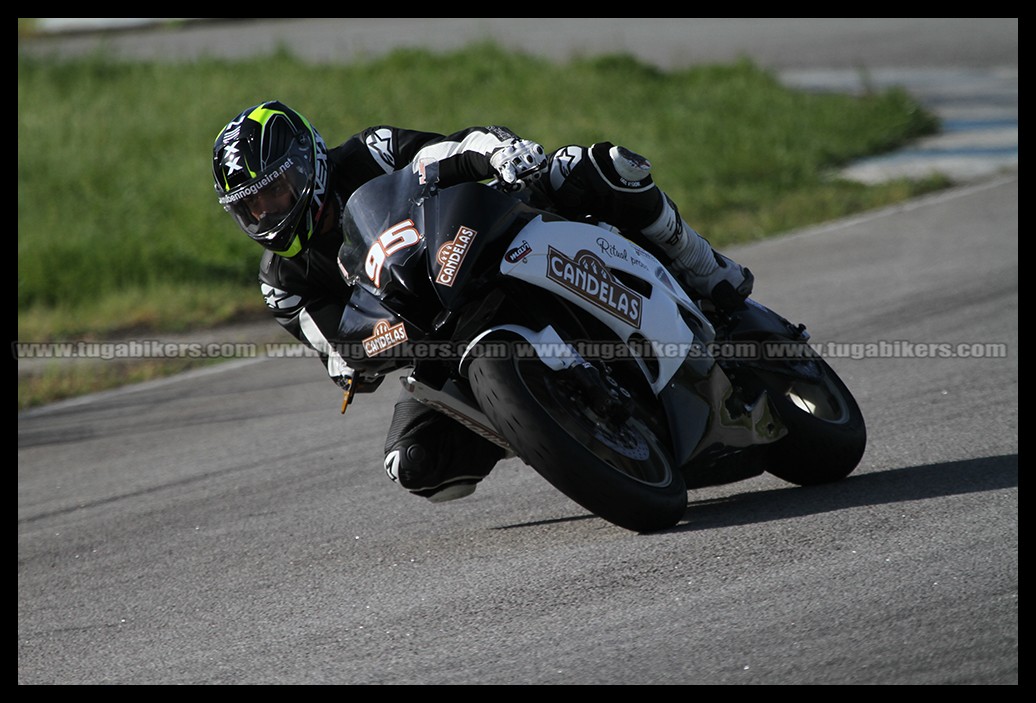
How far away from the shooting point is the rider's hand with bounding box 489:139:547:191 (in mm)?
4160

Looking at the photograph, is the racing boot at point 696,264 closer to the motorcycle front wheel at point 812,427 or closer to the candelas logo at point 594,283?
the motorcycle front wheel at point 812,427

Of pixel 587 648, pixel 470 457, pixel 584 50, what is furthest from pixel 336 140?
pixel 587 648

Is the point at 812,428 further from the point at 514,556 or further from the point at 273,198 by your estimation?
the point at 273,198

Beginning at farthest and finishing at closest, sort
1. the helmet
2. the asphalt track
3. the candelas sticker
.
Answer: the helmet < the candelas sticker < the asphalt track

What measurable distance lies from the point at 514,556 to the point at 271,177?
1573 mm

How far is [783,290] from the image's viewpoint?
8875mm

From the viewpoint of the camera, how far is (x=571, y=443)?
3.91m

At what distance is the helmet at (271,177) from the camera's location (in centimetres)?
446

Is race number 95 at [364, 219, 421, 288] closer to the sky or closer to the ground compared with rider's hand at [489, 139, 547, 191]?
closer to the ground

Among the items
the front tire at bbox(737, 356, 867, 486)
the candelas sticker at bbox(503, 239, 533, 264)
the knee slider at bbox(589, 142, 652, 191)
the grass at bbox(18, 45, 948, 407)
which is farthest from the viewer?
the grass at bbox(18, 45, 948, 407)

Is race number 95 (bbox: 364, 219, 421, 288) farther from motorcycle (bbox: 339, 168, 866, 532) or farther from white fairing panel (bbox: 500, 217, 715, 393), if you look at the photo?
white fairing panel (bbox: 500, 217, 715, 393)

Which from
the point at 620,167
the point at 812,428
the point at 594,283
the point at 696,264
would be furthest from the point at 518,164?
the point at 812,428

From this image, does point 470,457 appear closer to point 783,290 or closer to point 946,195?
point 783,290

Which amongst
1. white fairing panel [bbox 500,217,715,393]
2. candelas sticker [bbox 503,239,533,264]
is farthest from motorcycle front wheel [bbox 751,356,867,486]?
candelas sticker [bbox 503,239,533,264]
